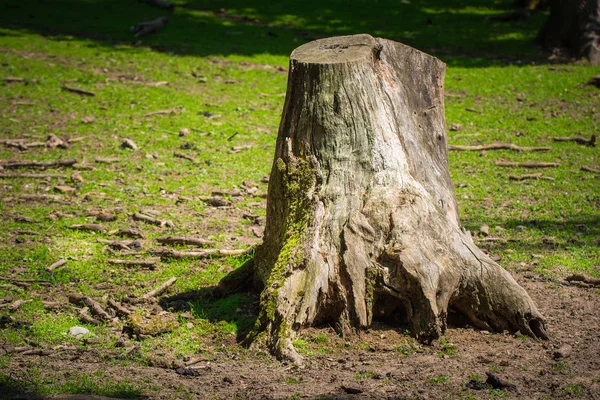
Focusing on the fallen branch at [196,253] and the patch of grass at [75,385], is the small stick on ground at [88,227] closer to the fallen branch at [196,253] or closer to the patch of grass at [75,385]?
the fallen branch at [196,253]

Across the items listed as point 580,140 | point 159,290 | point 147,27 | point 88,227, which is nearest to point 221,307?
point 159,290

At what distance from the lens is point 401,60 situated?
652 centimetres

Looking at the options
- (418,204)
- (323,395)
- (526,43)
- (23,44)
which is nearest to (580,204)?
(418,204)

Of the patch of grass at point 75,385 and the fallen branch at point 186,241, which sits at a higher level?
the fallen branch at point 186,241

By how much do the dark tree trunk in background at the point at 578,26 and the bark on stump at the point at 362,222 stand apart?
12248 millimetres

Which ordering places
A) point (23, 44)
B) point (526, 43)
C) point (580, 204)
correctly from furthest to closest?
point (526, 43) < point (23, 44) < point (580, 204)

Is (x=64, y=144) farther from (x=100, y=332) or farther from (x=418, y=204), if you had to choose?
(x=418, y=204)

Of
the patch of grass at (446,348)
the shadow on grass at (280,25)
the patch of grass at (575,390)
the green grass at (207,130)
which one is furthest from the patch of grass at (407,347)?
the shadow on grass at (280,25)

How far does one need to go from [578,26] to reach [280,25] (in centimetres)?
852

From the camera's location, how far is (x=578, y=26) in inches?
674

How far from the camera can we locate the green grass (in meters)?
7.13

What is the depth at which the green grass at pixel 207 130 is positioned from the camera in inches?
281

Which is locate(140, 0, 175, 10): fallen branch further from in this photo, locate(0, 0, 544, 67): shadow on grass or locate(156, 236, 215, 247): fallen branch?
locate(156, 236, 215, 247): fallen branch

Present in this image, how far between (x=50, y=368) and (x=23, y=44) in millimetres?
14380
